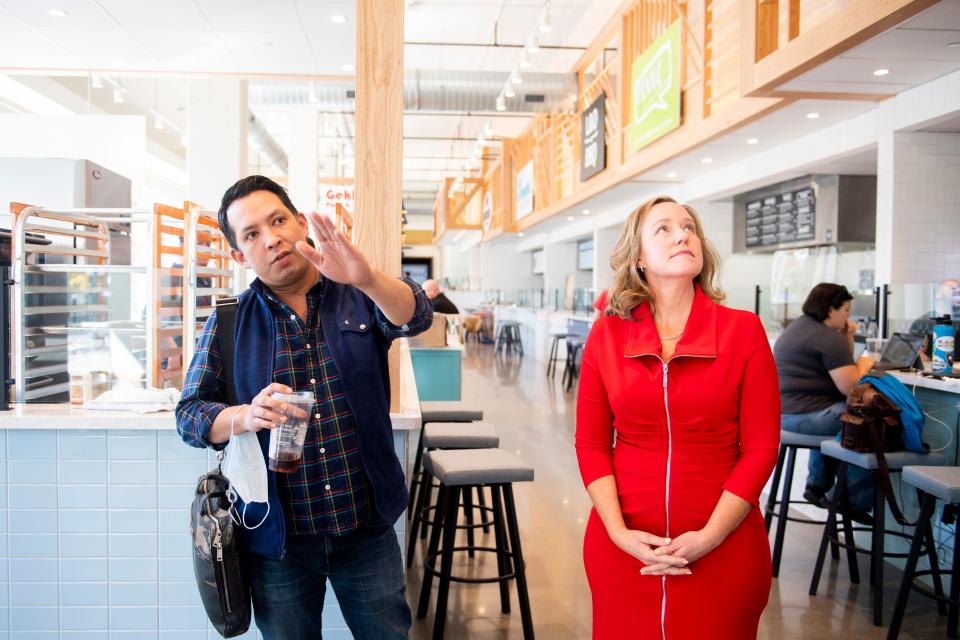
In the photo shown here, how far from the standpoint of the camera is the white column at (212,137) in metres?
7.47

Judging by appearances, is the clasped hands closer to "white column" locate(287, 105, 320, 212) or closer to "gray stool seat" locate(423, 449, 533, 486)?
"gray stool seat" locate(423, 449, 533, 486)

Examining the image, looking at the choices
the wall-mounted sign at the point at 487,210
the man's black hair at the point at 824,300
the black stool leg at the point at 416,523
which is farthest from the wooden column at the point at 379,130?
the wall-mounted sign at the point at 487,210

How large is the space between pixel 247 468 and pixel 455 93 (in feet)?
30.5

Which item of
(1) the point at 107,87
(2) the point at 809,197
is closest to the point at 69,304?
(2) the point at 809,197

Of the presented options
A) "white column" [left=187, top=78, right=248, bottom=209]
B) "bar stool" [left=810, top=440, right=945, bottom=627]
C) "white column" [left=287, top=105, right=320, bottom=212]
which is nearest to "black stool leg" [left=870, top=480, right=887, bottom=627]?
"bar stool" [left=810, top=440, right=945, bottom=627]

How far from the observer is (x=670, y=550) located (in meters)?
1.72

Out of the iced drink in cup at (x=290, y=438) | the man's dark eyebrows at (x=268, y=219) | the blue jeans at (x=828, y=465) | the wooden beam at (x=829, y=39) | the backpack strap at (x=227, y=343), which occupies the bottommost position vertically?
the blue jeans at (x=828, y=465)

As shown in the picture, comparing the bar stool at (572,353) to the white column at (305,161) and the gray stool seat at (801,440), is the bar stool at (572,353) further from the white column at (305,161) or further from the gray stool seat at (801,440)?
the gray stool seat at (801,440)

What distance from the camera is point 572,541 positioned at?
4.30 meters

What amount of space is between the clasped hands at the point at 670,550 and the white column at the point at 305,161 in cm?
795

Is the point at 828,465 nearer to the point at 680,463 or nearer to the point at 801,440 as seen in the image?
the point at 801,440

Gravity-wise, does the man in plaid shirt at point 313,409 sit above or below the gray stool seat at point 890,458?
above

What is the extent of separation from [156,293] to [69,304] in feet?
1.10

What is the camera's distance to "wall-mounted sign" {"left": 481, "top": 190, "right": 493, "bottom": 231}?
17936 mm
